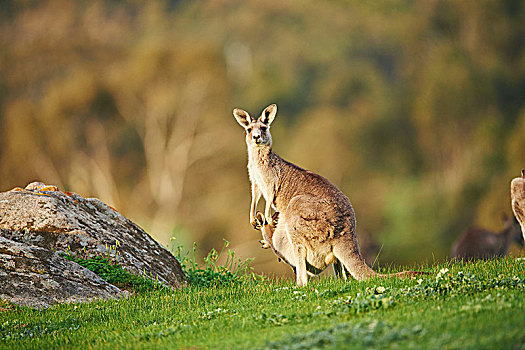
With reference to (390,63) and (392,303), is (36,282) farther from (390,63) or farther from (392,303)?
(390,63)

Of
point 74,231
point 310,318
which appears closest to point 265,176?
point 74,231

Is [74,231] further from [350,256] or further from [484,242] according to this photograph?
[484,242]

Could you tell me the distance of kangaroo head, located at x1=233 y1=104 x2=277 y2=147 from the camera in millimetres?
8812

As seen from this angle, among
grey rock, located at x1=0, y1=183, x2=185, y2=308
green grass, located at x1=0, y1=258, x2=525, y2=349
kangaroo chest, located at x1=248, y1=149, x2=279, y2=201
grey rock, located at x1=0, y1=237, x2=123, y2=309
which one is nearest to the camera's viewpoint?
green grass, located at x1=0, y1=258, x2=525, y2=349

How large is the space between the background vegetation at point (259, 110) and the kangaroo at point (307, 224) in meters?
16.7

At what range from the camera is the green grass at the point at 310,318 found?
406 centimetres

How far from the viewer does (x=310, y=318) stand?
16.8 ft

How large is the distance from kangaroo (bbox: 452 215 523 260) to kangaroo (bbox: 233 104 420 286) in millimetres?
5294

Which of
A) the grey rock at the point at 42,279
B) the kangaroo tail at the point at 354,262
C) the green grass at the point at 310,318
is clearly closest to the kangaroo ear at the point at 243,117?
the kangaroo tail at the point at 354,262

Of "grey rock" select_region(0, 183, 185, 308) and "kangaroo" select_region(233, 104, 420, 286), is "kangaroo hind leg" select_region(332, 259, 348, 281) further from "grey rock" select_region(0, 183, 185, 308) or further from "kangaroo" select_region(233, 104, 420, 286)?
"grey rock" select_region(0, 183, 185, 308)

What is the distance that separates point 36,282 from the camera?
21.8 feet

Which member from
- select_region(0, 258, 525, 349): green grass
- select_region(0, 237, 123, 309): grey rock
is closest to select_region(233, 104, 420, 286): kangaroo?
select_region(0, 258, 525, 349): green grass

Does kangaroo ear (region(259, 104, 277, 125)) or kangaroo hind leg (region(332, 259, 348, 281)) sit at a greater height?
kangaroo ear (region(259, 104, 277, 125))

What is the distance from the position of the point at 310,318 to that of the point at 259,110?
24.6 m
